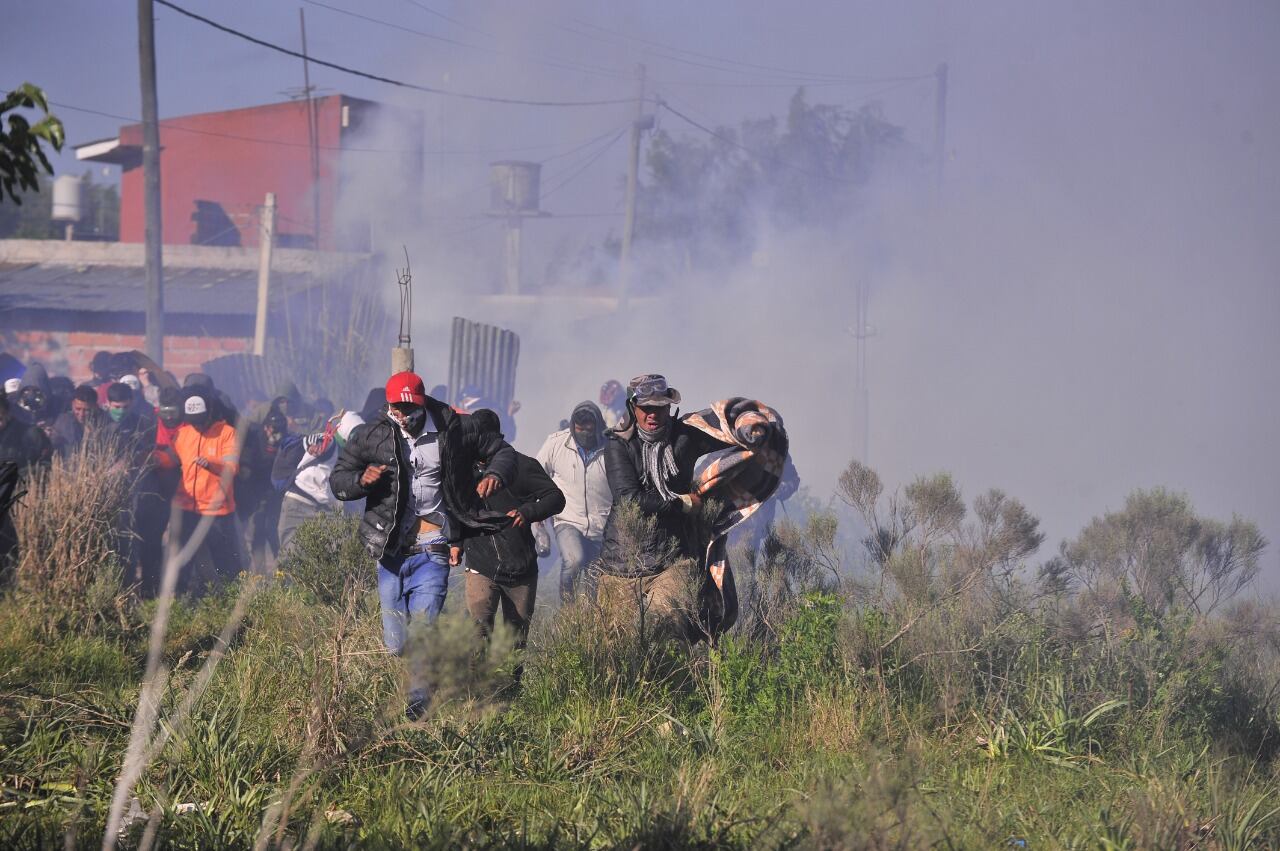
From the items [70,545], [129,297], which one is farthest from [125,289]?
[70,545]

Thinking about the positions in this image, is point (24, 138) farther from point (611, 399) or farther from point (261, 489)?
point (611, 399)

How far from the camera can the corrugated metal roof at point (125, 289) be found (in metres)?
24.4

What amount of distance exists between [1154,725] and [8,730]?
514cm

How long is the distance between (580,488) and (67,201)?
3504cm

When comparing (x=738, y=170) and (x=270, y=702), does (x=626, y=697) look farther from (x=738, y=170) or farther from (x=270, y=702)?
(x=738, y=170)

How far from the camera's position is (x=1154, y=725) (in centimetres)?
661

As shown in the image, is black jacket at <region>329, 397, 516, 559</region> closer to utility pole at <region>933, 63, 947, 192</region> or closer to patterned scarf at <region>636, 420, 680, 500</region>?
patterned scarf at <region>636, 420, 680, 500</region>

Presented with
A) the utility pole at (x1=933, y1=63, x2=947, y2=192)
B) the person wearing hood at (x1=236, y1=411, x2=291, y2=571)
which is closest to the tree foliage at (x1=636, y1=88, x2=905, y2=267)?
the utility pole at (x1=933, y1=63, x2=947, y2=192)

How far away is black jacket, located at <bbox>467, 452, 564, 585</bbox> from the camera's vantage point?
272 inches

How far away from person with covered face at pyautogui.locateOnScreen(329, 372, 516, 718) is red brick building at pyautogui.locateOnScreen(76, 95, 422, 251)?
101 feet

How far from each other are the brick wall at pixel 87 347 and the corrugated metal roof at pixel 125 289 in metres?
0.48

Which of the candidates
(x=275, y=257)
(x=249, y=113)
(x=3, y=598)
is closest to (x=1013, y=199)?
(x=275, y=257)

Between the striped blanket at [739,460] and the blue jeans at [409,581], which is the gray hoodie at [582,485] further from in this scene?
the blue jeans at [409,581]

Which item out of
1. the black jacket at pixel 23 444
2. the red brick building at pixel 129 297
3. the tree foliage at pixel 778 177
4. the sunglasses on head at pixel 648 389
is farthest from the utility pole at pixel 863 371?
the sunglasses on head at pixel 648 389
